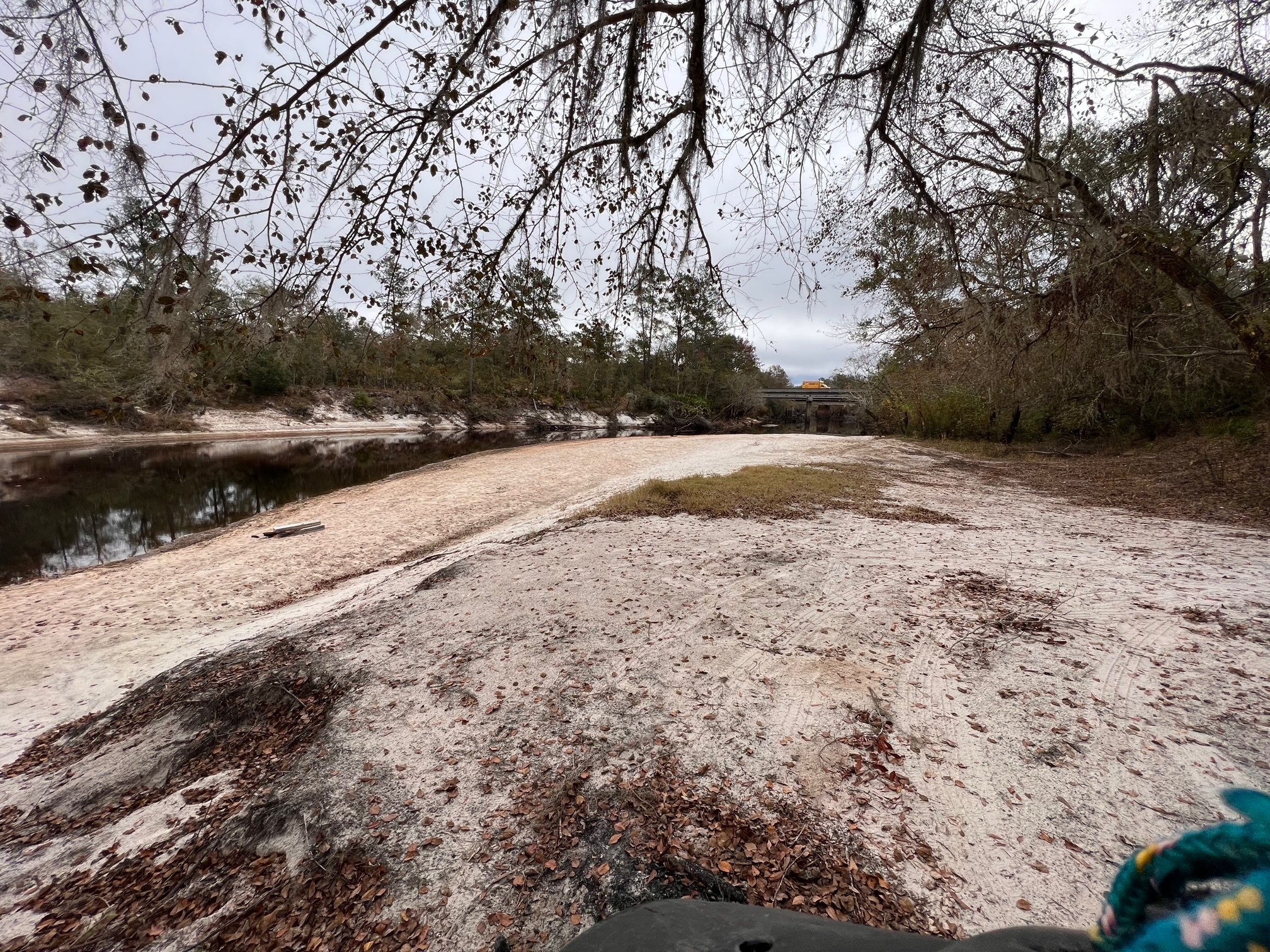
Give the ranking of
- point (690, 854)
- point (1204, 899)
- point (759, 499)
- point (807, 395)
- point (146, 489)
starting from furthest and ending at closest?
point (807, 395)
point (146, 489)
point (759, 499)
point (690, 854)
point (1204, 899)

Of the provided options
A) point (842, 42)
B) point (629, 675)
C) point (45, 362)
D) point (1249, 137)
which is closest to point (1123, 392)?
point (1249, 137)

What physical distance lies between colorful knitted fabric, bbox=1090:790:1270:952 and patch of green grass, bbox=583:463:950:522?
25.4ft

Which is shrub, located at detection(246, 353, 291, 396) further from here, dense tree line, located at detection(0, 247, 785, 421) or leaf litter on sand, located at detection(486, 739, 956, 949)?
leaf litter on sand, located at detection(486, 739, 956, 949)

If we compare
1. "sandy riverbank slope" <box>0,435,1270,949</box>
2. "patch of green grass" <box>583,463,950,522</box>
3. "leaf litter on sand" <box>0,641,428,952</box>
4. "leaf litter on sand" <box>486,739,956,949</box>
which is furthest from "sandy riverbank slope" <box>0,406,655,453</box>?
"leaf litter on sand" <box>486,739,956,949</box>

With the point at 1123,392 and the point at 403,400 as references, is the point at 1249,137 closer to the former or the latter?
the point at 1123,392

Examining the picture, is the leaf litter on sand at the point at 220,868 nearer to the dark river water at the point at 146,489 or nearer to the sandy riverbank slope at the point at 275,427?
the dark river water at the point at 146,489

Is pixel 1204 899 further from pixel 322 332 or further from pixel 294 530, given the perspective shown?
pixel 294 530

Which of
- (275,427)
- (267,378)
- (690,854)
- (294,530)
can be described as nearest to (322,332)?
(690,854)

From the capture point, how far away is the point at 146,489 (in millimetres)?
16156

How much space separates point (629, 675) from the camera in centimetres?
390

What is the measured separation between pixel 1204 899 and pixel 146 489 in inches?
895

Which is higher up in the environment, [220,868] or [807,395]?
[807,395]

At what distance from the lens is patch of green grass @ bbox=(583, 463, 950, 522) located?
8703mm

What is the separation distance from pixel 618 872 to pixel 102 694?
5801mm
